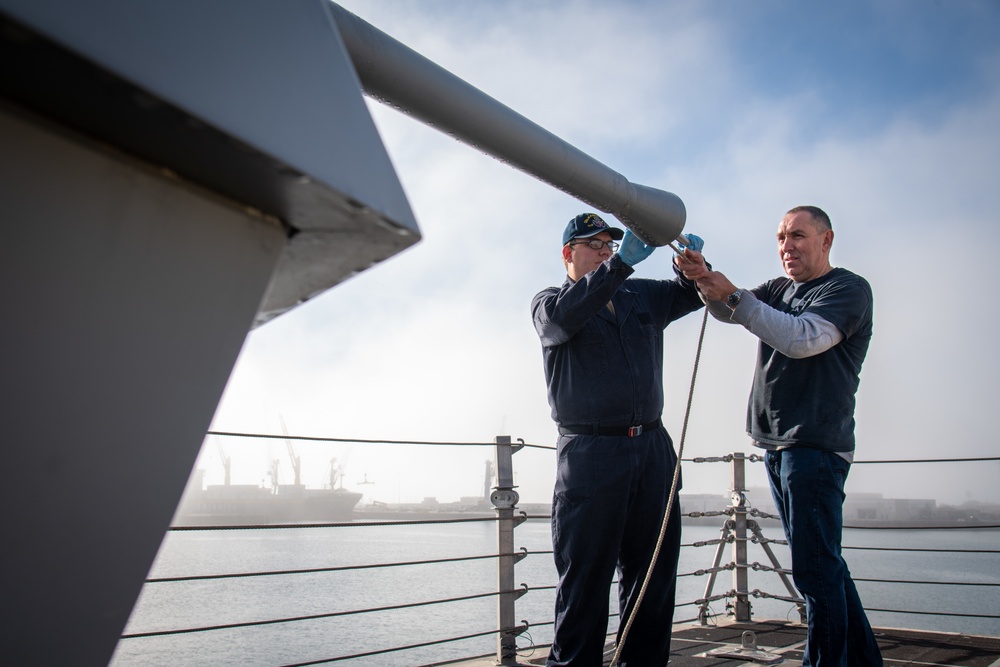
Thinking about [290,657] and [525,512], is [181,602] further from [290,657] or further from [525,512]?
[525,512]

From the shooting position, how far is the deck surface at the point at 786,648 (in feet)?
7.61

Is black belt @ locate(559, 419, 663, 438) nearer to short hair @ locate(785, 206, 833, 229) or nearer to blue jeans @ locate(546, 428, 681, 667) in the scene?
blue jeans @ locate(546, 428, 681, 667)

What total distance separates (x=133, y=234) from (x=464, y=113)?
1.41ft

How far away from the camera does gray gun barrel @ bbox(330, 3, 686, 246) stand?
665 mm

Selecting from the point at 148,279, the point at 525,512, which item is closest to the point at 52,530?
the point at 148,279

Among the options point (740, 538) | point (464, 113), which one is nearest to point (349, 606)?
point (740, 538)

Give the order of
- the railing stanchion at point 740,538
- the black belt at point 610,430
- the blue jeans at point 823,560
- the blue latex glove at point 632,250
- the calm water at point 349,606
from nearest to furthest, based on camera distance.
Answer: the blue jeans at point 823,560, the blue latex glove at point 632,250, the black belt at point 610,430, the railing stanchion at point 740,538, the calm water at point 349,606

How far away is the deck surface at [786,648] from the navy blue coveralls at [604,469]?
0.60 meters

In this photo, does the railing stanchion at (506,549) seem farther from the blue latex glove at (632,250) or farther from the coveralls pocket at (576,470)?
the blue latex glove at (632,250)

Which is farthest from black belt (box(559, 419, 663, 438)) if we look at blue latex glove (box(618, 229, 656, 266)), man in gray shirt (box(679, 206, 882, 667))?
blue latex glove (box(618, 229, 656, 266))

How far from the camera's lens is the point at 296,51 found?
0.40m

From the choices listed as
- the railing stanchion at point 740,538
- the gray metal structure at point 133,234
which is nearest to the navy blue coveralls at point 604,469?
the gray metal structure at point 133,234

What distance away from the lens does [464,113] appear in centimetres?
72

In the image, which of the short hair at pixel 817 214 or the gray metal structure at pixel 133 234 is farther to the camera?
the short hair at pixel 817 214
